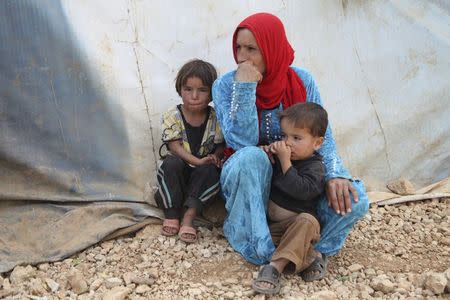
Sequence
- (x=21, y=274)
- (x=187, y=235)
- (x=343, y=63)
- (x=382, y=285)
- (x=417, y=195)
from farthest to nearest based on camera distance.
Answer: (x=343, y=63), (x=417, y=195), (x=187, y=235), (x=21, y=274), (x=382, y=285)

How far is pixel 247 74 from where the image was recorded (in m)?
2.51

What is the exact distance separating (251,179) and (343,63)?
3.99 feet

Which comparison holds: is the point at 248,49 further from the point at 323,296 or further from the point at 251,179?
the point at 323,296

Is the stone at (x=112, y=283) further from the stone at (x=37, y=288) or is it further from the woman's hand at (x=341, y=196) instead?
the woman's hand at (x=341, y=196)

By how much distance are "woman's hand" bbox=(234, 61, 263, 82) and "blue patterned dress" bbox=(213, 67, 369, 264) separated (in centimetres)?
2

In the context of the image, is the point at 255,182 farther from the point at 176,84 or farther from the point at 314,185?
the point at 176,84

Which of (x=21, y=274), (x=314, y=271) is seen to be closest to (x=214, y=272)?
(x=314, y=271)

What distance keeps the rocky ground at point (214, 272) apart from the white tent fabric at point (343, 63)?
0.45 metres

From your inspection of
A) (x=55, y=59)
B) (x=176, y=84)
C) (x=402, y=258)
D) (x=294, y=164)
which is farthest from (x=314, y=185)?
(x=55, y=59)

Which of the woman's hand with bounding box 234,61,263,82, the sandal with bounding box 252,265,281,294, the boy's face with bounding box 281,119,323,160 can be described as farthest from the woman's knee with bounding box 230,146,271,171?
the sandal with bounding box 252,265,281,294

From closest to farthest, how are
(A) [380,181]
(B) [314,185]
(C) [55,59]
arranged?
(B) [314,185] < (C) [55,59] < (A) [380,181]

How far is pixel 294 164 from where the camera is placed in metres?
2.52

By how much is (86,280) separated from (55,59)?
96 centimetres

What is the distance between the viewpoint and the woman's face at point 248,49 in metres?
2.53
